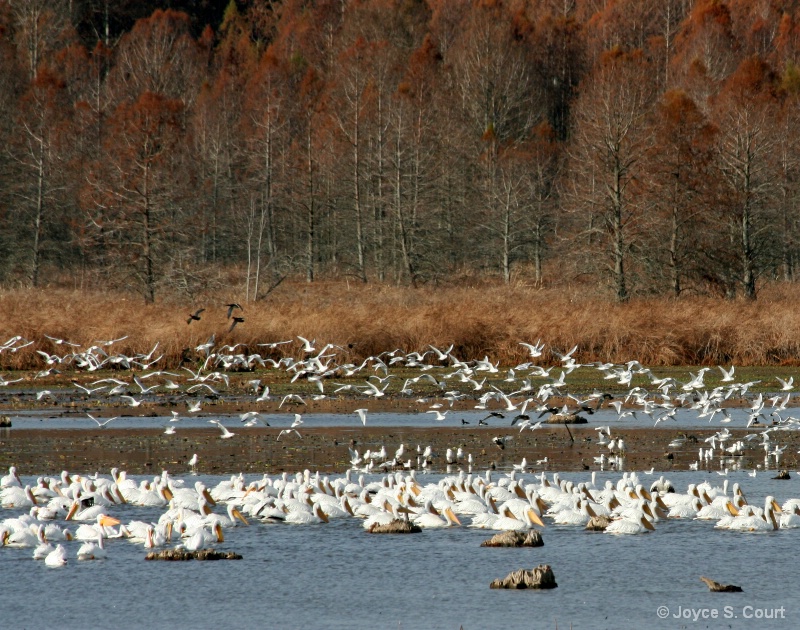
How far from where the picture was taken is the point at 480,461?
18.9 metres

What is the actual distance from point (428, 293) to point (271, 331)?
15578 mm

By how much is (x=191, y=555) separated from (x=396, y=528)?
7.95 ft

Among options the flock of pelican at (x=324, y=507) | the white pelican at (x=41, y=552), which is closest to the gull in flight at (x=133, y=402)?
the flock of pelican at (x=324, y=507)

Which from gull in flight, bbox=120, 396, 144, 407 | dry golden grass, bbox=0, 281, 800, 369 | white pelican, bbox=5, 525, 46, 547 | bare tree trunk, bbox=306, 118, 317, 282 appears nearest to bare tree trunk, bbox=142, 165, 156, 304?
dry golden grass, bbox=0, 281, 800, 369

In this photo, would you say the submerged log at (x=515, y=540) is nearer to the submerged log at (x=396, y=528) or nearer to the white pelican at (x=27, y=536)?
the submerged log at (x=396, y=528)

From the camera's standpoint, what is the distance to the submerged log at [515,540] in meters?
12.9

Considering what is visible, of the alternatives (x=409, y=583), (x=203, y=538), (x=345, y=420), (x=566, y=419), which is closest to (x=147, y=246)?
(x=345, y=420)

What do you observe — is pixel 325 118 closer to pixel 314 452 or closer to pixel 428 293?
pixel 428 293

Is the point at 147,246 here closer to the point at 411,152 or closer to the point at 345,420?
the point at 411,152

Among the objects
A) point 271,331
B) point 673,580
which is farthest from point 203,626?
point 271,331

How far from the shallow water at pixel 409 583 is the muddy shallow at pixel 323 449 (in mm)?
4531

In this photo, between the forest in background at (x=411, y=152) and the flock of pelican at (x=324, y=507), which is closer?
the flock of pelican at (x=324, y=507)

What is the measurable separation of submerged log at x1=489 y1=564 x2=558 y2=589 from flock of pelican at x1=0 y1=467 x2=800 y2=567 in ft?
8.48

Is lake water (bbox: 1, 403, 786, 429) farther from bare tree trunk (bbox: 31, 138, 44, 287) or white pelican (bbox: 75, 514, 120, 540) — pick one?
bare tree trunk (bbox: 31, 138, 44, 287)
